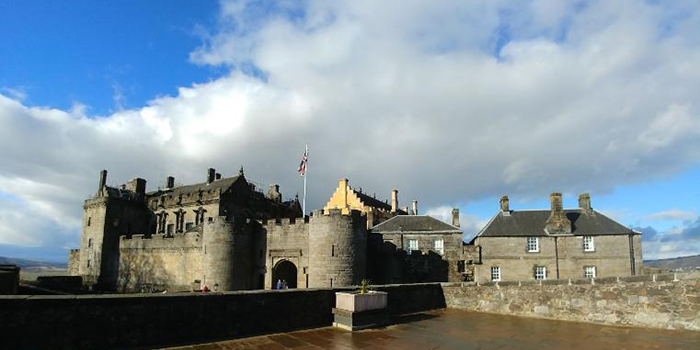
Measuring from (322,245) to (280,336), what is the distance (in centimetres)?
1535

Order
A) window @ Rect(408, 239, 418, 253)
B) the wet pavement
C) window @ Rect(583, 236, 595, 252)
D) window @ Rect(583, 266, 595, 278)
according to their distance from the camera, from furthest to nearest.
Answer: window @ Rect(408, 239, 418, 253) < window @ Rect(583, 236, 595, 252) < window @ Rect(583, 266, 595, 278) < the wet pavement

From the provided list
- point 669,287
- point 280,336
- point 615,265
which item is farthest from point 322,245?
point 615,265

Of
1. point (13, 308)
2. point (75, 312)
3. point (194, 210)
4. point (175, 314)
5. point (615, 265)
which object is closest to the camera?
point (13, 308)

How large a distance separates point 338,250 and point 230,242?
26.2 ft

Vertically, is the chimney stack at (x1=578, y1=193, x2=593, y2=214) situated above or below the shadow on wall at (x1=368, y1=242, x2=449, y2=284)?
above

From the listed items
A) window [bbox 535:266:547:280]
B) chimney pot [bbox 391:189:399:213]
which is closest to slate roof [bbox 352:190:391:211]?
chimney pot [bbox 391:189:399:213]

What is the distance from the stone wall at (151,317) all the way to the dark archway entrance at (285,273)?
1781 centimetres

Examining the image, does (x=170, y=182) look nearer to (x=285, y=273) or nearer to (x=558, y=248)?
(x=285, y=273)

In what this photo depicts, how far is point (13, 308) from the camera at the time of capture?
684cm

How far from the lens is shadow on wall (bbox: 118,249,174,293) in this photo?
113 feet

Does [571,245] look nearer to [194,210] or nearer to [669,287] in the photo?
[669,287]

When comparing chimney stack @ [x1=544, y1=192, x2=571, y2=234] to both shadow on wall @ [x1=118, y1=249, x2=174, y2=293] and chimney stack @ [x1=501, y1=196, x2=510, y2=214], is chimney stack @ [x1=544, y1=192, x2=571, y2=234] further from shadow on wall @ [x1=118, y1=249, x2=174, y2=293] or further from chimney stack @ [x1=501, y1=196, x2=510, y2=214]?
shadow on wall @ [x1=118, y1=249, x2=174, y2=293]

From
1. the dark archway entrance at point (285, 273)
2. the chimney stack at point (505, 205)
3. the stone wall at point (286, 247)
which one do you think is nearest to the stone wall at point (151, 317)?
the stone wall at point (286, 247)

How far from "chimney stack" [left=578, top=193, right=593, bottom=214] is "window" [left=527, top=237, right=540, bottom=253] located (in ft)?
16.5
